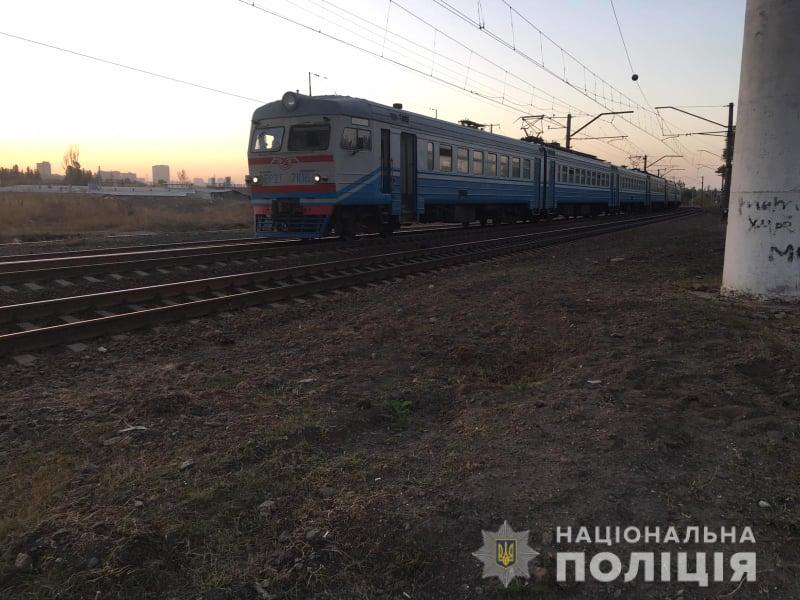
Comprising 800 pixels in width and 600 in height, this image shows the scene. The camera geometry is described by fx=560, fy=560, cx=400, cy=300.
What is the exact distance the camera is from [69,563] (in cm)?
247

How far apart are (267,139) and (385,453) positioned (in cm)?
1207

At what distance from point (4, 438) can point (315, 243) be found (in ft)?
35.6

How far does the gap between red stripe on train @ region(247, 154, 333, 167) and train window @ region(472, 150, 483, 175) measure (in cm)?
696

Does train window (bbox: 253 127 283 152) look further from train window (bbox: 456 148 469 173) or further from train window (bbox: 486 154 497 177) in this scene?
train window (bbox: 486 154 497 177)

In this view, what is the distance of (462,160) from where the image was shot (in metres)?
17.9

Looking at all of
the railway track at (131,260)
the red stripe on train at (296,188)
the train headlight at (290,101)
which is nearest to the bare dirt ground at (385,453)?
the railway track at (131,260)

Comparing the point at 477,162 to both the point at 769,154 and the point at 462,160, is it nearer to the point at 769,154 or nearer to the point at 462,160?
the point at 462,160

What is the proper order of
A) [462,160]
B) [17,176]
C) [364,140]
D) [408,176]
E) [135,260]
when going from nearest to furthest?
[135,260], [364,140], [408,176], [462,160], [17,176]

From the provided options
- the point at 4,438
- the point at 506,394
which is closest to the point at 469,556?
the point at 506,394

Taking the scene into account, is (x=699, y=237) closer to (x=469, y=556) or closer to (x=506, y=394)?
(x=506, y=394)

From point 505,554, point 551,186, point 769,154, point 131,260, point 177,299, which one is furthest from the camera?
point 551,186

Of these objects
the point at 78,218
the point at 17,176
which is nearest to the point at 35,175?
the point at 17,176

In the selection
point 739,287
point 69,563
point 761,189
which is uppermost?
point 761,189

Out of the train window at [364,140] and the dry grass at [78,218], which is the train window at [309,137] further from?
the dry grass at [78,218]
